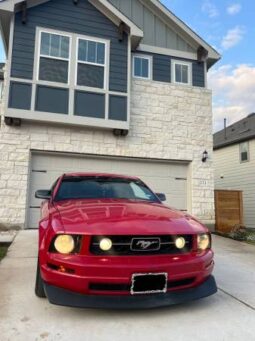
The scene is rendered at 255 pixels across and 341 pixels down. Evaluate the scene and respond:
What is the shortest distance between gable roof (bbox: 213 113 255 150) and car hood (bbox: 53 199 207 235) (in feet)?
47.0

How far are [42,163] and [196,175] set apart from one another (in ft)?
15.5

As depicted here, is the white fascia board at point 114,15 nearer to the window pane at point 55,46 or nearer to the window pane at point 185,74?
the window pane at point 55,46

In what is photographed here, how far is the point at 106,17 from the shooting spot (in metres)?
10.5

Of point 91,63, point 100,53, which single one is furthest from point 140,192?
point 100,53

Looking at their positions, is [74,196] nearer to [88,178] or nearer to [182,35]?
[88,178]

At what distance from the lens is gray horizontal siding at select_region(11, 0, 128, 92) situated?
949cm

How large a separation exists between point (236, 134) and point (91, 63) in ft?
37.8

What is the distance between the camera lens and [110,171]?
33.9 feet

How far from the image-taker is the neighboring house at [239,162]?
16.7 m

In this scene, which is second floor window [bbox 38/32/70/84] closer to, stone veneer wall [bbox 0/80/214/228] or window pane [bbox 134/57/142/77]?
stone veneer wall [bbox 0/80/214/228]

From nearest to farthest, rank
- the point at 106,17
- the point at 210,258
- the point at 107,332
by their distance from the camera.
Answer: the point at 107,332, the point at 210,258, the point at 106,17

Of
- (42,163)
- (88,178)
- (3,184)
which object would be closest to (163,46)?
(42,163)

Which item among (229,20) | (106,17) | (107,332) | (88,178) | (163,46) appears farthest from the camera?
(229,20)

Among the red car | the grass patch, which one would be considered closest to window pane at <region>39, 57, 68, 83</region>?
the grass patch
